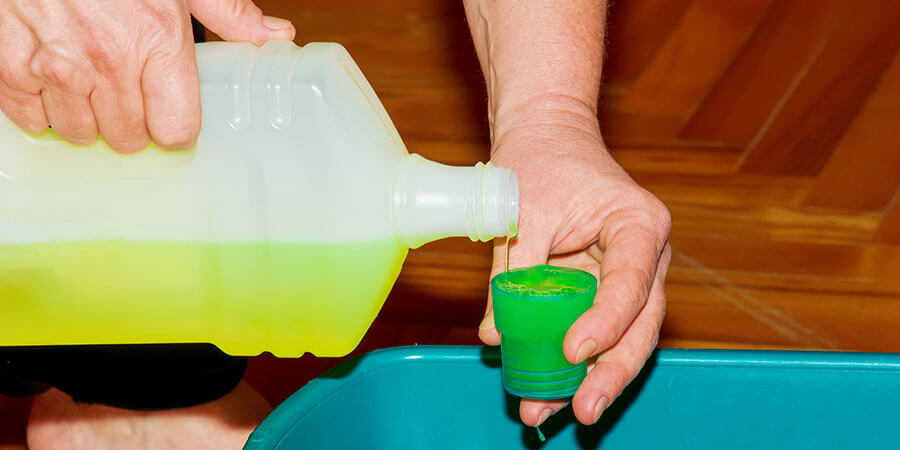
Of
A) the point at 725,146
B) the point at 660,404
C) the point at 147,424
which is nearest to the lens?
the point at 660,404

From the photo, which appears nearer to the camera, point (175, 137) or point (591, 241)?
point (175, 137)

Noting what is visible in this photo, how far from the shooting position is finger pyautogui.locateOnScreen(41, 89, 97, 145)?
494mm

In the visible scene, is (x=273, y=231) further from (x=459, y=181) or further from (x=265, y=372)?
(x=265, y=372)

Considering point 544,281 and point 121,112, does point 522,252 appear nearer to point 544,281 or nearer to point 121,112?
point 544,281

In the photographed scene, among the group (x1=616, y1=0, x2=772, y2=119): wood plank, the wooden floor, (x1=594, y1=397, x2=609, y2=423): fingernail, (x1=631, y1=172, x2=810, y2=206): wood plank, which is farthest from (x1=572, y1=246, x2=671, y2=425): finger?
(x1=616, y1=0, x2=772, y2=119): wood plank

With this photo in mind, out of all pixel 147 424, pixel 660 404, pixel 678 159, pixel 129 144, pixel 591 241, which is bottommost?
pixel 678 159

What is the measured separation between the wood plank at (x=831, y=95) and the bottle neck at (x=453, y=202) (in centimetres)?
105

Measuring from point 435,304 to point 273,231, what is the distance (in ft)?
2.17

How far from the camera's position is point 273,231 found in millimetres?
559

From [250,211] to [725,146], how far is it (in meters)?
1.16

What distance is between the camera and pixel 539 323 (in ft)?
1.79

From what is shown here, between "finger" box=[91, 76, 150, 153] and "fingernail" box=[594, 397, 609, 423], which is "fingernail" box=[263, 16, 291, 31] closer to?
"finger" box=[91, 76, 150, 153]

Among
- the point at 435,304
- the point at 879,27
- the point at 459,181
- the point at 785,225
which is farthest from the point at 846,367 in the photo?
the point at 879,27

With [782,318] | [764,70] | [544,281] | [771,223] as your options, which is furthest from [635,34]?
[544,281]
